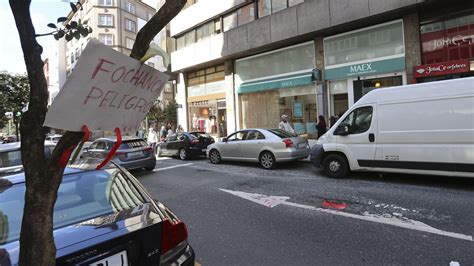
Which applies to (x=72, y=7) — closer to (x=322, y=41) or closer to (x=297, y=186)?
(x=297, y=186)

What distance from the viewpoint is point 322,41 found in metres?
14.6

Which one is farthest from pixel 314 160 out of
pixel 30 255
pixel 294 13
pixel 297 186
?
pixel 294 13

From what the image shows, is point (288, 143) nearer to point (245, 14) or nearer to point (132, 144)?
point (132, 144)

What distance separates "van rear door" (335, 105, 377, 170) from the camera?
7.60 m

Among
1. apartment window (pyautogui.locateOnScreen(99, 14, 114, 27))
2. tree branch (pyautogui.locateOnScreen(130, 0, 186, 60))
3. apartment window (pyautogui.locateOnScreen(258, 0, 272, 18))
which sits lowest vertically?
tree branch (pyautogui.locateOnScreen(130, 0, 186, 60))

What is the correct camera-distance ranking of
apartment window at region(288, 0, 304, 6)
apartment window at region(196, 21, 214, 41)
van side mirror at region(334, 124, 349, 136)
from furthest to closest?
apartment window at region(196, 21, 214, 41) → apartment window at region(288, 0, 304, 6) → van side mirror at region(334, 124, 349, 136)

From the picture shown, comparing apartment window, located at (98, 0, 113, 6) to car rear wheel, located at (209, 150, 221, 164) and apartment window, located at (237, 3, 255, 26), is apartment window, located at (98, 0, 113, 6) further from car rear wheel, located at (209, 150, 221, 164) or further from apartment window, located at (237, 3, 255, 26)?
car rear wheel, located at (209, 150, 221, 164)

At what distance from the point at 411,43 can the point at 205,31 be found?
40.8ft

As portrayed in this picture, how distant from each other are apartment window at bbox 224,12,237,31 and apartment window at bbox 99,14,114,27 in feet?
96.6

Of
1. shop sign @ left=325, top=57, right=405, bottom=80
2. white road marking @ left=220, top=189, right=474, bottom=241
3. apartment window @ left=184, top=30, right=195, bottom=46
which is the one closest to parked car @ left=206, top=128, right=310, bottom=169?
white road marking @ left=220, top=189, right=474, bottom=241

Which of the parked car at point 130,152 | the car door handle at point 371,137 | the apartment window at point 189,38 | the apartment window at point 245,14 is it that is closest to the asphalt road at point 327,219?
the car door handle at point 371,137

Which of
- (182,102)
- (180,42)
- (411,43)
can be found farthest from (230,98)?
(411,43)

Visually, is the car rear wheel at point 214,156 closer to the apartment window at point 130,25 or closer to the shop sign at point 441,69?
the shop sign at point 441,69

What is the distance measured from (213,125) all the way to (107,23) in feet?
98.1
